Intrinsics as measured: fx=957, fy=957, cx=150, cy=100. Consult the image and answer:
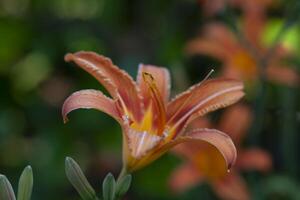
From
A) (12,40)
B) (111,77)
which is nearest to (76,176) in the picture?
(111,77)

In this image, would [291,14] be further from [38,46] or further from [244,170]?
[38,46]

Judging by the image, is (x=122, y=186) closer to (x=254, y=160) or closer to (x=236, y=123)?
(x=254, y=160)

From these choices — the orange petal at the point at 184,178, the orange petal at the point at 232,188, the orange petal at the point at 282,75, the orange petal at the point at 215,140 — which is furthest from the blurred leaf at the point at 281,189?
the orange petal at the point at 215,140

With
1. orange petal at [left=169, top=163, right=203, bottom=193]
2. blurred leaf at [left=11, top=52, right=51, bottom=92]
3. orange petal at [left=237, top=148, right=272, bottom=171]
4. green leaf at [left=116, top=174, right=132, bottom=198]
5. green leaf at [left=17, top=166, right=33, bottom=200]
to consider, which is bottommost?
orange petal at [left=169, top=163, right=203, bottom=193]

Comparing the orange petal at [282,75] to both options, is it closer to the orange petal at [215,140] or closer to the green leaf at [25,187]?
the orange petal at [215,140]

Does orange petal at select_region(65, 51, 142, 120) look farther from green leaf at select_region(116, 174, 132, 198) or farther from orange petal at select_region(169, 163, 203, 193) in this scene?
orange petal at select_region(169, 163, 203, 193)

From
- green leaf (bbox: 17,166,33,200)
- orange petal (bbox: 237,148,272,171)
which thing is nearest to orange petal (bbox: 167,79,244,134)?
green leaf (bbox: 17,166,33,200)
